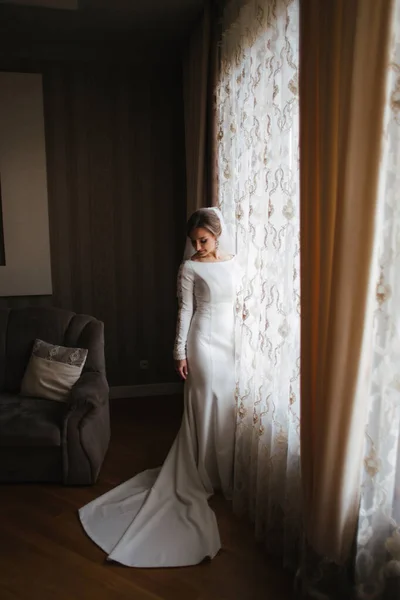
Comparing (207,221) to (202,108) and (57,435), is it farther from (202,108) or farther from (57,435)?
(57,435)

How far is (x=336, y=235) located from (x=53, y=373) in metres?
2.17

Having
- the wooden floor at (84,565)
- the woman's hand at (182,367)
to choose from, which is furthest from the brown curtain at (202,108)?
the wooden floor at (84,565)

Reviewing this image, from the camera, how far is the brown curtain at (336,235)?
1438mm

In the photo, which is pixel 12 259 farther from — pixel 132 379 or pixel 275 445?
pixel 275 445

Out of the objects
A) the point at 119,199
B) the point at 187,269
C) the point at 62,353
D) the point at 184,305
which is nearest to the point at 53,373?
the point at 62,353

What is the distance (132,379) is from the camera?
14.5 feet

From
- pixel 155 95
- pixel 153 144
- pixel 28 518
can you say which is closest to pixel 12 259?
pixel 153 144

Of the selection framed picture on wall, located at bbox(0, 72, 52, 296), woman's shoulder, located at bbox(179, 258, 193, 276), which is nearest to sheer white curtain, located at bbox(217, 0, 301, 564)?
woman's shoulder, located at bbox(179, 258, 193, 276)

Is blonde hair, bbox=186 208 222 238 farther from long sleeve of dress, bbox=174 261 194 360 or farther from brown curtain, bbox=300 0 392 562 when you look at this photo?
brown curtain, bbox=300 0 392 562

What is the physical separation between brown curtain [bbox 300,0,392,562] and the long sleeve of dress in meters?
0.94

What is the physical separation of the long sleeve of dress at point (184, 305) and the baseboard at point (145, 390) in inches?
73.5

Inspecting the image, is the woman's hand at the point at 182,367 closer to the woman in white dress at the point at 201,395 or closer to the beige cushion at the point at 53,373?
the woman in white dress at the point at 201,395

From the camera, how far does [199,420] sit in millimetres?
2648

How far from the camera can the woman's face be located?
2.56m
